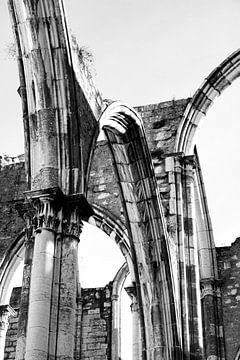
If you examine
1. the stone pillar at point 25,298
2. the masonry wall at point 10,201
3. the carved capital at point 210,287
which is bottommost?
the stone pillar at point 25,298

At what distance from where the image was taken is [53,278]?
21.9 feet

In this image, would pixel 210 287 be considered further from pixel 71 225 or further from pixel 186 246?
pixel 71 225

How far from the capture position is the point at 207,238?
13.6 m

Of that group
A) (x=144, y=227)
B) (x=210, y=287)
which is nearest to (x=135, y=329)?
(x=210, y=287)

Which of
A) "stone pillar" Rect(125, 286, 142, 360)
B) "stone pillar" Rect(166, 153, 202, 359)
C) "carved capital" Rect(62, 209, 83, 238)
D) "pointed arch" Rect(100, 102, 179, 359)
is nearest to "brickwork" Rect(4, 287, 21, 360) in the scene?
"stone pillar" Rect(125, 286, 142, 360)

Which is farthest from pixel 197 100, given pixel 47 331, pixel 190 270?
pixel 47 331

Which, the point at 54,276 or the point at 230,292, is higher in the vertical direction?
the point at 230,292

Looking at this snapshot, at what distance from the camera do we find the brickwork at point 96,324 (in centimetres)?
1502

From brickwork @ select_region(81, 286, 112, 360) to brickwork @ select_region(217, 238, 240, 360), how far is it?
122 inches

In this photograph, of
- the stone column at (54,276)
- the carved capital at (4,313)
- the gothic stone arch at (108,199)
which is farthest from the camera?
the carved capital at (4,313)

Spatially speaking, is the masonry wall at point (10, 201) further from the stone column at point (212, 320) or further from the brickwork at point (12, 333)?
the stone column at point (212, 320)

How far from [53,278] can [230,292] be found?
23.1 ft

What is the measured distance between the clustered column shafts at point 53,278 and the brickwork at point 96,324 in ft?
27.5

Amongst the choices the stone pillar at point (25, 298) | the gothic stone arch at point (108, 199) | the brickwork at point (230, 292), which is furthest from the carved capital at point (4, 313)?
the stone pillar at point (25, 298)
